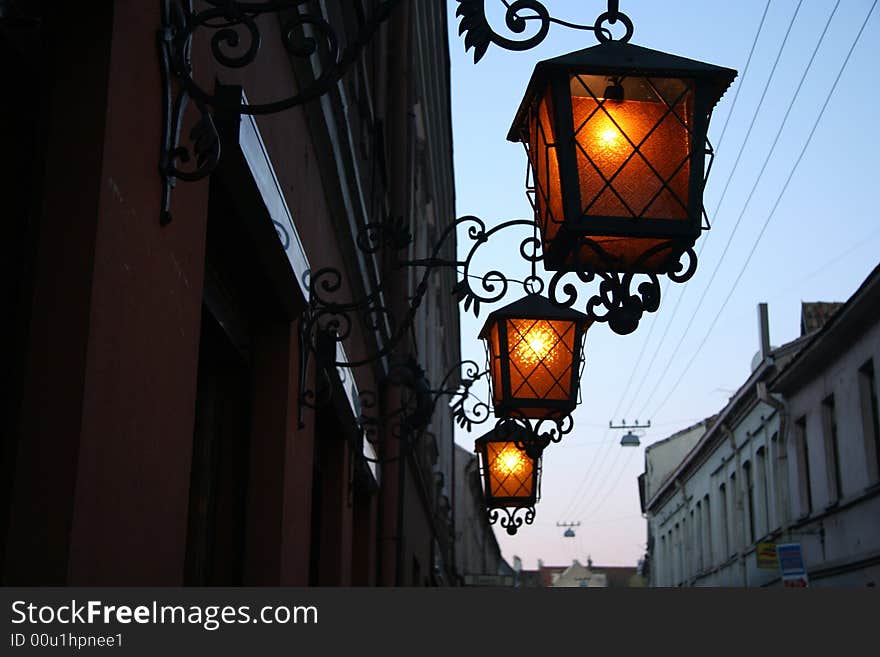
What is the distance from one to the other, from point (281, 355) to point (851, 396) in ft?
54.2

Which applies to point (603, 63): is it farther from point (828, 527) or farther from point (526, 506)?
point (828, 527)

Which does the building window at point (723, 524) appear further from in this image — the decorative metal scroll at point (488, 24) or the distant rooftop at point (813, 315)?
the decorative metal scroll at point (488, 24)

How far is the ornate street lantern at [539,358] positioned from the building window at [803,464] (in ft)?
58.4

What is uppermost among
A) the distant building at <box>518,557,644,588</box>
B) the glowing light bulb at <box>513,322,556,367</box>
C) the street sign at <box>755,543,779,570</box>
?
the distant building at <box>518,557,644,588</box>

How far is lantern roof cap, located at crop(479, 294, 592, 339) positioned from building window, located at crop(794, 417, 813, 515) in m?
17.8

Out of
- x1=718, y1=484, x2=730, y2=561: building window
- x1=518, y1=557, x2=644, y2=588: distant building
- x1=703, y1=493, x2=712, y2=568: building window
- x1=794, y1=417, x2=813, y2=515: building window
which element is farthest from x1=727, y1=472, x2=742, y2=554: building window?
x1=518, y1=557, x2=644, y2=588: distant building

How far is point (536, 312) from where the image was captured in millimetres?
6352

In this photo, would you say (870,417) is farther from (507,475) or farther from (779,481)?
(507,475)

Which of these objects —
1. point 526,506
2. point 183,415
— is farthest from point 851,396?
point 183,415

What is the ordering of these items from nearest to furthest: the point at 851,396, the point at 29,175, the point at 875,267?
the point at 29,175
the point at 875,267
the point at 851,396

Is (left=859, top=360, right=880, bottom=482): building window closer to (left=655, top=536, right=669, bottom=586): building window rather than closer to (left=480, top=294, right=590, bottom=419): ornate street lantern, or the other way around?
(left=480, top=294, right=590, bottom=419): ornate street lantern

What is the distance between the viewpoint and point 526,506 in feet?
31.9

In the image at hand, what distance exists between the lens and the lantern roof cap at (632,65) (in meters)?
3.38

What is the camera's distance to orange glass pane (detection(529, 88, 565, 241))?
3.43 m
